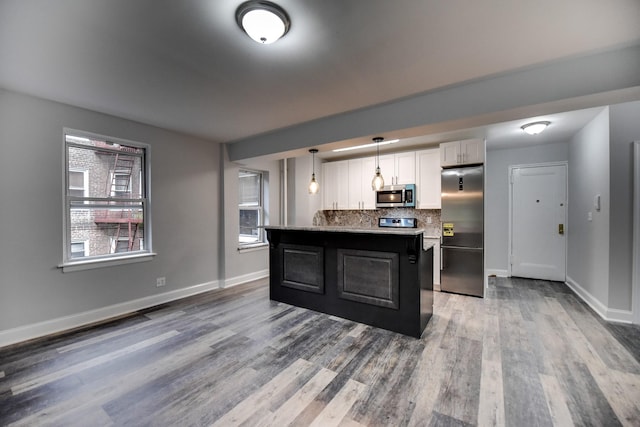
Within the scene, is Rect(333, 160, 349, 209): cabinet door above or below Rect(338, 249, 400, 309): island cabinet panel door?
above

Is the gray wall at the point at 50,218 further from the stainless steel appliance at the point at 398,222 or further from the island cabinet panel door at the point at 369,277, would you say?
the stainless steel appliance at the point at 398,222

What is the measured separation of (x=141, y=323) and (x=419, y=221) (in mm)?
4684

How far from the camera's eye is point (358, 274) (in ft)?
10.5

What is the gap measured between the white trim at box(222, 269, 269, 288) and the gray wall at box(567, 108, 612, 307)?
198 inches

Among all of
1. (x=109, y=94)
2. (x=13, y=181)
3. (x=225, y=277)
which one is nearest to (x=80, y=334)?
(x=13, y=181)

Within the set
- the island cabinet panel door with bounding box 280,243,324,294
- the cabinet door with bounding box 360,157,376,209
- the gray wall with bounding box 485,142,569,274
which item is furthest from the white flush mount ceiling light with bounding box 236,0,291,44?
the gray wall with bounding box 485,142,569,274

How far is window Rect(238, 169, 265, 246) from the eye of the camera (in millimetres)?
5340

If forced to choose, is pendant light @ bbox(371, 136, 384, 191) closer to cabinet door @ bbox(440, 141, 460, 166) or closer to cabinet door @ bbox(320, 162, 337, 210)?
cabinet door @ bbox(440, 141, 460, 166)

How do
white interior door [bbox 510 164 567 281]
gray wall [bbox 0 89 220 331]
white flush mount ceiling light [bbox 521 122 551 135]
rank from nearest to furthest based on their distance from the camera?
1. gray wall [bbox 0 89 220 331]
2. white flush mount ceiling light [bbox 521 122 551 135]
3. white interior door [bbox 510 164 567 281]

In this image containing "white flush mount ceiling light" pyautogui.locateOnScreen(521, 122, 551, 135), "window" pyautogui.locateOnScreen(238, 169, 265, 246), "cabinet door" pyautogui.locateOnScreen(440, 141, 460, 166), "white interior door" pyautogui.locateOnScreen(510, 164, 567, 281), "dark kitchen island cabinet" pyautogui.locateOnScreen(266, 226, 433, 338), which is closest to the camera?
"dark kitchen island cabinet" pyautogui.locateOnScreen(266, 226, 433, 338)

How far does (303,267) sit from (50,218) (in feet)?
9.47

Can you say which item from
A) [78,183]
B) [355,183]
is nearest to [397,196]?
[355,183]

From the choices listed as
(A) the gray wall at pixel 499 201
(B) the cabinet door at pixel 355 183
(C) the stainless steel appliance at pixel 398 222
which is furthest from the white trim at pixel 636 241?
(B) the cabinet door at pixel 355 183

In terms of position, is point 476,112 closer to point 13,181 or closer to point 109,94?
point 109,94
